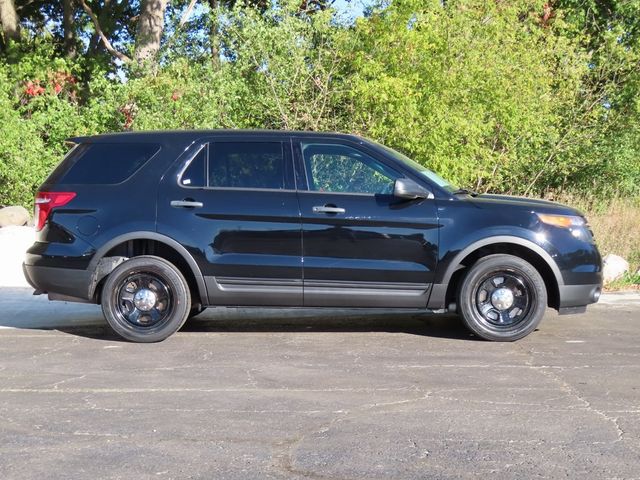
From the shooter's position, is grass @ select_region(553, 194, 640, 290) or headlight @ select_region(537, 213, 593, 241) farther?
grass @ select_region(553, 194, 640, 290)

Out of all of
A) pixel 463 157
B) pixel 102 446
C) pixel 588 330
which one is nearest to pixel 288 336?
pixel 588 330

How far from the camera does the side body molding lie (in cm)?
845

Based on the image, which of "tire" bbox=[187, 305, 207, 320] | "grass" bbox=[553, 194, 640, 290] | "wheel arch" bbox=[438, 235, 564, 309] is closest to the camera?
"wheel arch" bbox=[438, 235, 564, 309]

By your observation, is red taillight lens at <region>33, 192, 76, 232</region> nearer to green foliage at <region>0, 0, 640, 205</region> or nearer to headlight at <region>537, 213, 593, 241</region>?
headlight at <region>537, 213, 593, 241</region>

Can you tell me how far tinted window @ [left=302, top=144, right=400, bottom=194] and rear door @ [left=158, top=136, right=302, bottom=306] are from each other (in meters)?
0.27

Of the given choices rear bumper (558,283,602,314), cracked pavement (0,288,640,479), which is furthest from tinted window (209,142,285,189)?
rear bumper (558,283,602,314)

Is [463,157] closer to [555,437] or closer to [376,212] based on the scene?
[376,212]

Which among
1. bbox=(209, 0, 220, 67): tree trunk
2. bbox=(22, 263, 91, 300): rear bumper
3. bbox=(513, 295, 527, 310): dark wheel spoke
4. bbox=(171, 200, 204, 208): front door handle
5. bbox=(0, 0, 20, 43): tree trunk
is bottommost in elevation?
bbox=(513, 295, 527, 310): dark wheel spoke

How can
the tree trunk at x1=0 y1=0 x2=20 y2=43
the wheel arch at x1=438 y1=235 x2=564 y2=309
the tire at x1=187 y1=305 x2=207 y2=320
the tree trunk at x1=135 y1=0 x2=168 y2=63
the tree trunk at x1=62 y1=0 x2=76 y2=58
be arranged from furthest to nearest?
the tree trunk at x1=62 y1=0 x2=76 y2=58 → the tree trunk at x1=0 y1=0 x2=20 y2=43 → the tree trunk at x1=135 y1=0 x2=168 y2=63 → the tire at x1=187 y1=305 x2=207 y2=320 → the wheel arch at x1=438 y1=235 x2=564 y2=309

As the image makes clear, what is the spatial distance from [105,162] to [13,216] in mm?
9023

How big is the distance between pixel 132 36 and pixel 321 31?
18.9m

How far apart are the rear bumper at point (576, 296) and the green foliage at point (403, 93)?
20.0 ft

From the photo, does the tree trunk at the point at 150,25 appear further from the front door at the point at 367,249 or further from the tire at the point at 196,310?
the front door at the point at 367,249

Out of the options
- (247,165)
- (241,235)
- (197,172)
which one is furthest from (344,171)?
(197,172)
